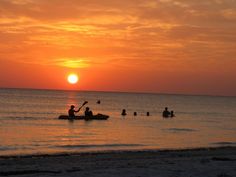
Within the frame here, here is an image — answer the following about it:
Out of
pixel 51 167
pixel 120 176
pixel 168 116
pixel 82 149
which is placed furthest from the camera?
pixel 168 116

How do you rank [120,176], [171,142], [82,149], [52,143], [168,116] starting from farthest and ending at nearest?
[168,116]
[171,142]
[52,143]
[82,149]
[120,176]

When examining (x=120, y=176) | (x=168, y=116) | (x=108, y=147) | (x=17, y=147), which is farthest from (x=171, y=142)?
(x=168, y=116)

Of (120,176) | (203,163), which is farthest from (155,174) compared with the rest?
(203,163)

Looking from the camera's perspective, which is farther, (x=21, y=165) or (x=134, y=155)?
(x=134, y=155)

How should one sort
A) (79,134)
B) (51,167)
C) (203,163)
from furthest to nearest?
(79,134) → (203,163) → (51,167)

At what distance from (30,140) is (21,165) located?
1344cm

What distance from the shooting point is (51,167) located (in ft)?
56.7

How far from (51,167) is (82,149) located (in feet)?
32.4

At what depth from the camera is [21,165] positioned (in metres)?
18.3

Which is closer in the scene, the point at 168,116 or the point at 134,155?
the point at 134,155

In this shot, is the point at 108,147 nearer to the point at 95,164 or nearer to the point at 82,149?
the point at 82,149

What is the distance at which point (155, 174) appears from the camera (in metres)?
15.0

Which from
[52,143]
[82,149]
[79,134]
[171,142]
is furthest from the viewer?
[79,134]

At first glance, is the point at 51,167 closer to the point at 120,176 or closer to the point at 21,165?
the point at 21,165
